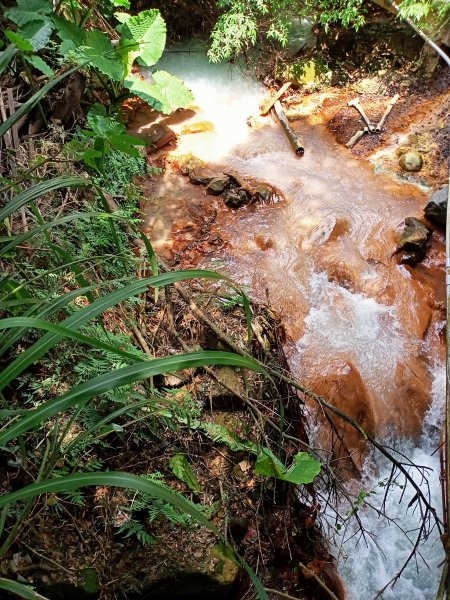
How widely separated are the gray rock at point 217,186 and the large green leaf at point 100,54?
1.31 metres

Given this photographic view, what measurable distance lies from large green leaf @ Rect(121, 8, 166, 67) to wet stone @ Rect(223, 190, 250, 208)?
151cm

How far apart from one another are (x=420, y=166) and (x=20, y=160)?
13.1ft

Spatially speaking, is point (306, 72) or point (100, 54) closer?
point (100, 54)

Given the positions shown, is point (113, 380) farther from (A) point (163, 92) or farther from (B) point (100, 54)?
(A) point (163, 92)

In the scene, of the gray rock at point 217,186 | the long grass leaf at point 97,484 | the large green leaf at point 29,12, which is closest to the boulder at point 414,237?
the gray rock at point 217,186

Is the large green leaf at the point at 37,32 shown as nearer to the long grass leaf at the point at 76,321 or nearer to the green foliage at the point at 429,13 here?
the long grass leaf at the point at 76,321

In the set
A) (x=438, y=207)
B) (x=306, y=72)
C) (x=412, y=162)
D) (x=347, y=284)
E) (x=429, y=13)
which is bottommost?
(x=347, y=284)

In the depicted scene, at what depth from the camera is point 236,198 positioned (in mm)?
4535

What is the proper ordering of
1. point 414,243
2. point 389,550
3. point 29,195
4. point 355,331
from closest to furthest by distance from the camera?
1. point 29,195
2. point 389,550
3. point 355,331
4. point 414,243

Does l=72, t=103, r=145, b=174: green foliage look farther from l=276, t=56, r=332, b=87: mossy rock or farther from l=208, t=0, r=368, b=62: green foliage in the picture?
l=276, t=56, r=332, b=87: mossy rock

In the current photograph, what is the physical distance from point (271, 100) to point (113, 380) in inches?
215

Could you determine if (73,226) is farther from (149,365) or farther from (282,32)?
(282,32)

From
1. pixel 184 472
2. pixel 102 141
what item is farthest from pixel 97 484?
pixel 102 141

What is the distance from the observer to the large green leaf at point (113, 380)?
42.4 inches
